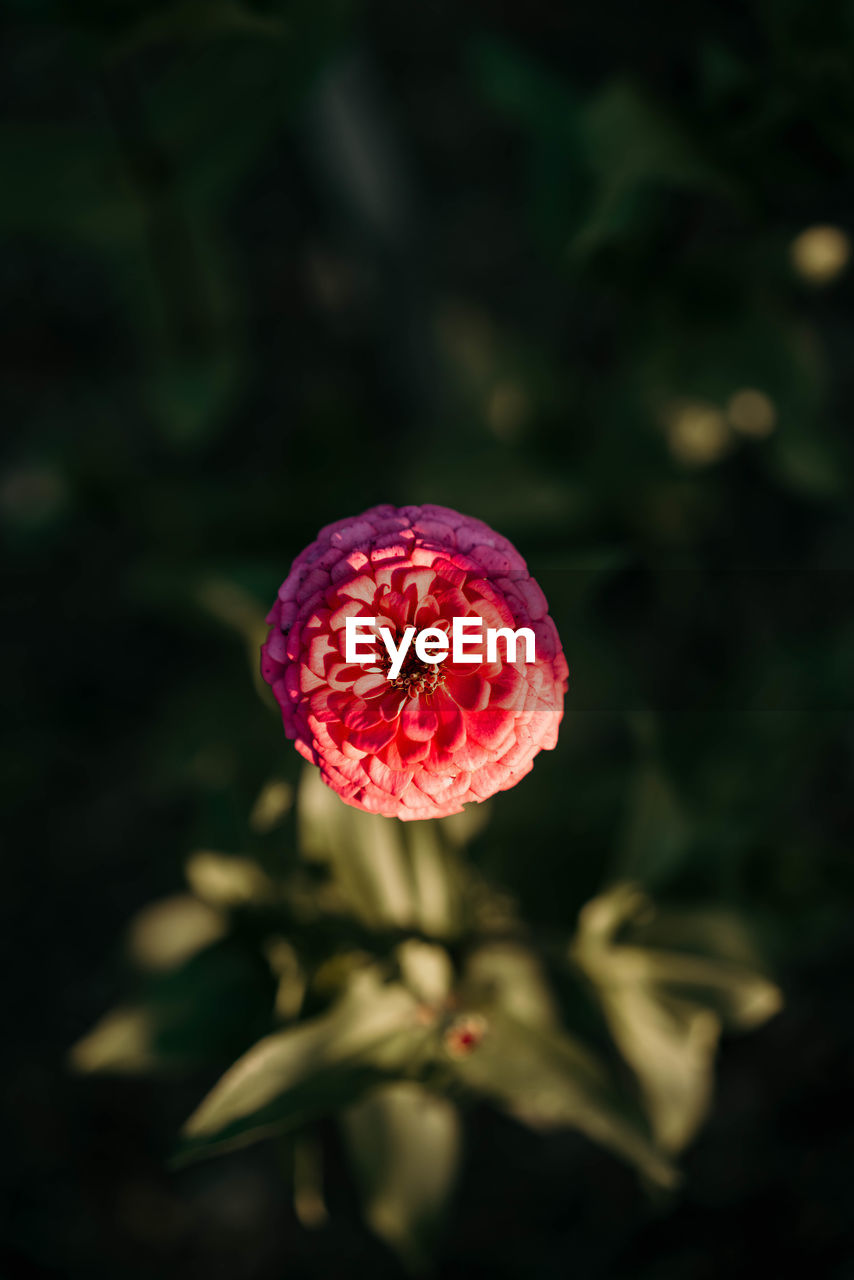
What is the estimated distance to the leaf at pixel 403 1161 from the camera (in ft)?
4.67

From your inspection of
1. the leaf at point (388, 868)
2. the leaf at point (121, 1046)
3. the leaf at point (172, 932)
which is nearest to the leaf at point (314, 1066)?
the leaf at point (388, 868)

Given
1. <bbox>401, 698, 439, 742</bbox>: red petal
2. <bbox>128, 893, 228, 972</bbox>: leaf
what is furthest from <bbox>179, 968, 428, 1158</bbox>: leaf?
<bbox>401, 698, 439, 742</bbox>: red petal

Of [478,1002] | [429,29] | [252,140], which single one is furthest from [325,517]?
[429,29]

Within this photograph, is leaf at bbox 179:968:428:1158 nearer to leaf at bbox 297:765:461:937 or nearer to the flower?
leaf at bbox 297:765:461:937

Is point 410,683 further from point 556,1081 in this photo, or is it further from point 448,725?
point 556,1081

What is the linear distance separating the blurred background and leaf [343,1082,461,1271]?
12 centimetres

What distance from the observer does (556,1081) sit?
1.26 metres

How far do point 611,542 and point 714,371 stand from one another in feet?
1.52

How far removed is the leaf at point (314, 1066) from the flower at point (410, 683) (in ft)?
1.69

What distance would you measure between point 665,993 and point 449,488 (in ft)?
3.91

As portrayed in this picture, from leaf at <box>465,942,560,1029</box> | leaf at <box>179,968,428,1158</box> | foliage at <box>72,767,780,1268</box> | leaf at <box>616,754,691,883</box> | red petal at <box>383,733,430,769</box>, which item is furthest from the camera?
leaf at <box>616,754,691,883</box>

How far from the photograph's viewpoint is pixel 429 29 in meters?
2.73

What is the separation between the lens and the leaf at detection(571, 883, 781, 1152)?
1487mm

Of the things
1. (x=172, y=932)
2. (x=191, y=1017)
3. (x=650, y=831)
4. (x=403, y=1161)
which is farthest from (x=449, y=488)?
(x=403, y=1161)
